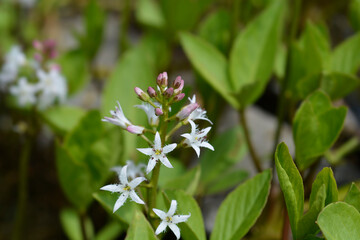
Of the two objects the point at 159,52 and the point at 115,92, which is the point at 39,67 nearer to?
the point at 115,92

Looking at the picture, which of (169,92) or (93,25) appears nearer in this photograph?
(169,92)

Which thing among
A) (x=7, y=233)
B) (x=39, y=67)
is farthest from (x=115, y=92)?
(x=7, y=233)

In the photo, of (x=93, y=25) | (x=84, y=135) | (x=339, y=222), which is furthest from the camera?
(x=93, y=25)

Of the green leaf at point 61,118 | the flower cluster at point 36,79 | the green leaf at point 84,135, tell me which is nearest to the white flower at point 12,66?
the flower cluster at point 36,79

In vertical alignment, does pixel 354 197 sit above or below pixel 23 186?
above

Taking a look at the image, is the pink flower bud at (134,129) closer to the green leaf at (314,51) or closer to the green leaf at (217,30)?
the green leaf at (314,51)

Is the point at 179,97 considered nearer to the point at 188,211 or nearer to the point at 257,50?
the point at 188,211

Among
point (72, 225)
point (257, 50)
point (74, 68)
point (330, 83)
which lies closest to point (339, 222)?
point (330, 83)
